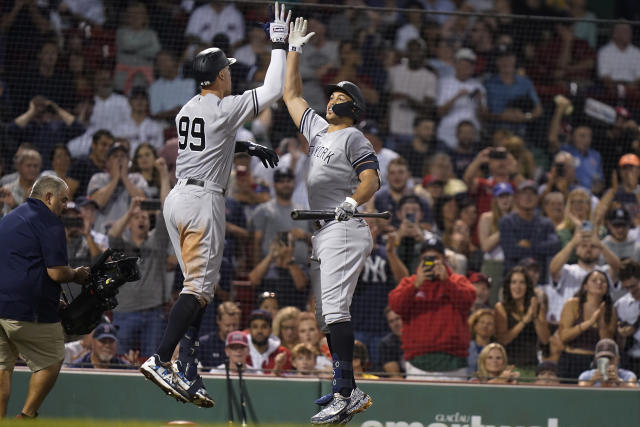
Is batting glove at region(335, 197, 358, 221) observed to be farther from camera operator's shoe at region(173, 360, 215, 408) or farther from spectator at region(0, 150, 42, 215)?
spectator at region(0, 150, 42, 215)

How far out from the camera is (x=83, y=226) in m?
9.66

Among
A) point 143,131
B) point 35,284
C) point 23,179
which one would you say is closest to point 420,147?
point 143,131

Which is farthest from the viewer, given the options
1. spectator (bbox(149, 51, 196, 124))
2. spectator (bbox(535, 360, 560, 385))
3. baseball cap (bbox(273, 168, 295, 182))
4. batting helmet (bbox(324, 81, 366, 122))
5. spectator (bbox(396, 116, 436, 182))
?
spectator (bbox(396, 116, 436, 182))

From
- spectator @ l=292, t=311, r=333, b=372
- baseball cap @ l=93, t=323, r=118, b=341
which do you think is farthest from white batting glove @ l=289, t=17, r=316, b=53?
baseball cap @ l=93, t=323, r=118, b=341

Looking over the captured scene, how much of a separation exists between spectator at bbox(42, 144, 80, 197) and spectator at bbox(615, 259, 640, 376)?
520 cm

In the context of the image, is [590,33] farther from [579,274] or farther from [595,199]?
[579,274]

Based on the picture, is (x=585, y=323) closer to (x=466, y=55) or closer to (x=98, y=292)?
(x=98, y=292)

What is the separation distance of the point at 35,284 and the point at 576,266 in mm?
5394

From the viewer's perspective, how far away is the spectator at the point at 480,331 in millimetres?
9469

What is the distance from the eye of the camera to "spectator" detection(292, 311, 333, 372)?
9320 millimetres

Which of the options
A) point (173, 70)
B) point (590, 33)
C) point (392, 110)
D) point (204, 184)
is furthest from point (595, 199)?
point (204, 184)

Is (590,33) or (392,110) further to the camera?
(590,33)

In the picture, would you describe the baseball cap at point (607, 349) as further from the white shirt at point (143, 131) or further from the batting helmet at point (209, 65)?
the white shirt at point (143, 131)

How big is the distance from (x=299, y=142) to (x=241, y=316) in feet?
8.61
